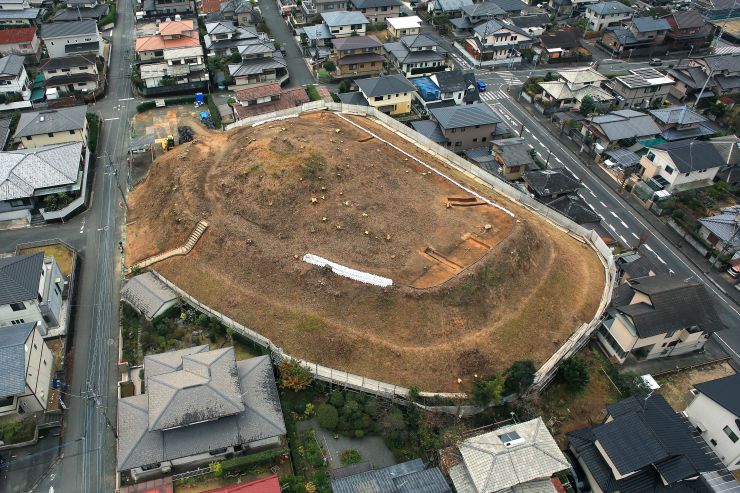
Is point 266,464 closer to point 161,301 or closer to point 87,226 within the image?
point 161,301

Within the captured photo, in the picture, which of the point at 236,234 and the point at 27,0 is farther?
the point at 27,0

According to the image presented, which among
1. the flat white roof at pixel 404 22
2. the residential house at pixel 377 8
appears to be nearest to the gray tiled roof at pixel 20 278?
the flat white roof at pixel 404 22

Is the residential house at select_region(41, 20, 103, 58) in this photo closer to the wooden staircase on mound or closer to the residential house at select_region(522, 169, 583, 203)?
the wooden staircase on mound

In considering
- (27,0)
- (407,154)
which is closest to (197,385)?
(407,154)

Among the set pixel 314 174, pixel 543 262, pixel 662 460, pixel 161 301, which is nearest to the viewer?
pixel 662 460

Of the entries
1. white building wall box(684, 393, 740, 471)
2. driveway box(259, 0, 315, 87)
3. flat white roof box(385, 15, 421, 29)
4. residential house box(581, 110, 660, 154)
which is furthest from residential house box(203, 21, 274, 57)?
white building wall box(684, 393, 740, 471)

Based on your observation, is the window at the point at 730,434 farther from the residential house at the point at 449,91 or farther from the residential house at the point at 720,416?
the residential house at the point at 449,91
